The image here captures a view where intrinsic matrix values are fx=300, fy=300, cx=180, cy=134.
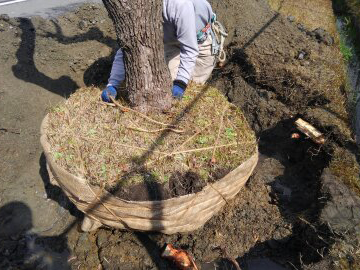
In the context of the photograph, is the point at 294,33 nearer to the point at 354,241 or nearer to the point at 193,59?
the point at 193,59

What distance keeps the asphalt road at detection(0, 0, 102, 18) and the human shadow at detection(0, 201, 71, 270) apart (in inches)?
131

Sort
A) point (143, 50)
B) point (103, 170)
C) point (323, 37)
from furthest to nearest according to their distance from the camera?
point (323, 37) → point (143, 50) → point (103, 170)

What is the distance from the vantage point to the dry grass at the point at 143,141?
2162mm

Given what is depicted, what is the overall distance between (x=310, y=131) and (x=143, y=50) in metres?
1.92

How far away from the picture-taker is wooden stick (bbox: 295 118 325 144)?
9.97 ft

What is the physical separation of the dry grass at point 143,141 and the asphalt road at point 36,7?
2.89m

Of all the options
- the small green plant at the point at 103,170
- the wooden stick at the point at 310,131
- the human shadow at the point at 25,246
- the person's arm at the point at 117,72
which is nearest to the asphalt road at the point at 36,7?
the person's arm at the point at 117,72

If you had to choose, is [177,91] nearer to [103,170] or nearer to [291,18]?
[103,170]

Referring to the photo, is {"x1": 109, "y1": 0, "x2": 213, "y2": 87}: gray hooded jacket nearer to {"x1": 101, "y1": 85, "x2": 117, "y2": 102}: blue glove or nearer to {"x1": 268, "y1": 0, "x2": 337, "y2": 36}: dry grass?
{"x1": 101, "y1": 85, "x2": 117, "y2": 102}: blue glove

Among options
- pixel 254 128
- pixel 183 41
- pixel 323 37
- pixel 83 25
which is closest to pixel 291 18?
pixel 323 37

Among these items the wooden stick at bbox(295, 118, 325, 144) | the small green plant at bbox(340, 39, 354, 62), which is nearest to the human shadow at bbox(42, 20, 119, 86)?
the wooden stick at bbox(295, 118, 325, 144)

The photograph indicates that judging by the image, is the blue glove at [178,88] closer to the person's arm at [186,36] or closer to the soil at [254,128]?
the person's arm at [186,36]

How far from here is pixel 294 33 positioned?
4746 millimetres

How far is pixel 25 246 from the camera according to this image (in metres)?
2.54
